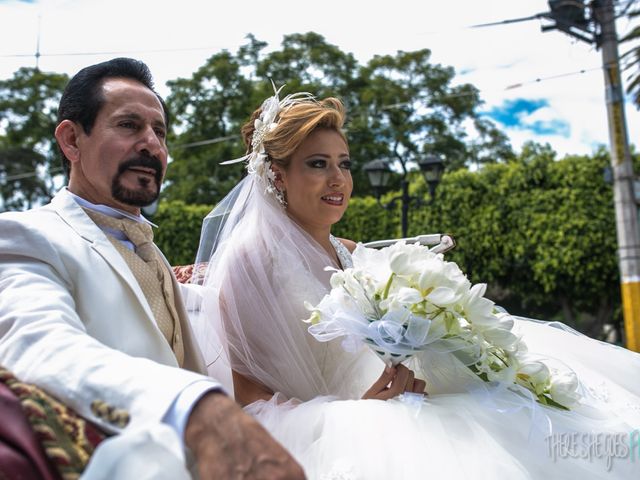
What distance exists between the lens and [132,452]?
3.00ft

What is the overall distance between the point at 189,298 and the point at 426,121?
2539cm

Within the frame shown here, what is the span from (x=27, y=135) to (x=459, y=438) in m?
28.7

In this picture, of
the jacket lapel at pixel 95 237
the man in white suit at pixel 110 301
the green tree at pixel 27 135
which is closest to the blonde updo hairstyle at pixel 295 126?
the man in white suit at pixel 110 301

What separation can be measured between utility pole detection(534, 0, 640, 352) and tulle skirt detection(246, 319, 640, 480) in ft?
30.2

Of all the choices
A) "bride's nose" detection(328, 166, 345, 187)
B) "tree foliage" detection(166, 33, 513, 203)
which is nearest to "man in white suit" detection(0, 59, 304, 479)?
"bride's nose" detection(328, 166, 345, 187)

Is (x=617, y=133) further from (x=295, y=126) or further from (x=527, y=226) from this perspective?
(x=295, y=126)

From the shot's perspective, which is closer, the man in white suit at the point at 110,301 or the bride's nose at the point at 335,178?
the man in white suit at the point at 110,301

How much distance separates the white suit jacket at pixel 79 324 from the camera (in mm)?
1081

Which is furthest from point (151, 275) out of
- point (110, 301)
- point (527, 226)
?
point (527, 226)

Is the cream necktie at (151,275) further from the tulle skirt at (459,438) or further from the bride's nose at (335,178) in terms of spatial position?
the bride's nose at (335,178)

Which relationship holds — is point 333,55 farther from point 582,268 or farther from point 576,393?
point 576,393

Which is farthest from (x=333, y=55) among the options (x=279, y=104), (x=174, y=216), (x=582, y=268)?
(x=279, y=104)

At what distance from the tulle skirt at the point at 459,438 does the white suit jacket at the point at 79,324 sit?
537 millimetres

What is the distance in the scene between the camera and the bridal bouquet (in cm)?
209
